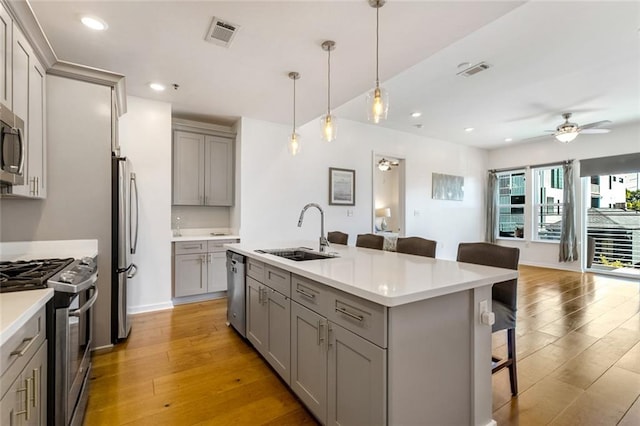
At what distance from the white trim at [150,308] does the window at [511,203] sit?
7.80 m

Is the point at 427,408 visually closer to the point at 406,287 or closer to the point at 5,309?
the point at 406,287

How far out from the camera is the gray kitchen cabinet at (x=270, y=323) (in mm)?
1961

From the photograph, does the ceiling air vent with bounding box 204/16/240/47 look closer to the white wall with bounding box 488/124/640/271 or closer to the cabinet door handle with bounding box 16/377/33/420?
the cabinet door handle with bounding box 16/377/33/420

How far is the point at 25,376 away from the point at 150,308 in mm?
2828

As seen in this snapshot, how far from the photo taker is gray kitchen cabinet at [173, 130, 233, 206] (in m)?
4.09

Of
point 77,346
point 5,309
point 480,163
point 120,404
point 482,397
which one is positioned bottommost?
point 120,404

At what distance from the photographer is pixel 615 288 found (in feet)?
15.4

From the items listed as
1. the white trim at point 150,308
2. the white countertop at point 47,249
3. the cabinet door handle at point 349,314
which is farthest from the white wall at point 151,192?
the cabinet door handle at point 349,314

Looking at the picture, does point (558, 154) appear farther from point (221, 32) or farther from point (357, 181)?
point (221, 32)

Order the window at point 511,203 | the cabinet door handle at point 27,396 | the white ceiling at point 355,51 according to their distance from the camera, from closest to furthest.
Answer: the cabinet door handle at point 27,396
the white ceiling at point 355,51
the window at point 511,203

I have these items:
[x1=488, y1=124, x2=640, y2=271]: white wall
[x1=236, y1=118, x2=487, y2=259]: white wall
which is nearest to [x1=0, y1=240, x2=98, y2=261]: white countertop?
[x1=236, y1=118, x2=487, y2=259]: white wall

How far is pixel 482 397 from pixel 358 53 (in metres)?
2.65

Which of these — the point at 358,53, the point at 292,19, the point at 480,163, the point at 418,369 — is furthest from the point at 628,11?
the point at 480,163

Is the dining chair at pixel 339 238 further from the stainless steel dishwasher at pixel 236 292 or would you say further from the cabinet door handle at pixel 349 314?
the cabinet door handle at pixel 349 314
